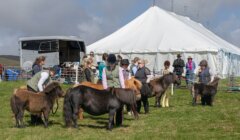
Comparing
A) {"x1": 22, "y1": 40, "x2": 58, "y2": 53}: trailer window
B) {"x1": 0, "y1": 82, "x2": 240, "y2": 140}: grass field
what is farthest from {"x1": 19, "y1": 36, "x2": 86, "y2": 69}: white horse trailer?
{"x1": 0, "y1": 82, "x2": 240, "y2": 140}: grass field

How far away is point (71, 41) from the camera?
1150 inches

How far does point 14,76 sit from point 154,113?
1807cm

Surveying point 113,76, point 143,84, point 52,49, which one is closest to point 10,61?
point 52,49

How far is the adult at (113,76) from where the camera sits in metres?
10.9

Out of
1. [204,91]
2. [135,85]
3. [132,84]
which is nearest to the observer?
[132,84]

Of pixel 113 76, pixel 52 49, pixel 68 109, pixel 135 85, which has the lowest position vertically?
Answer: pixel 68 109

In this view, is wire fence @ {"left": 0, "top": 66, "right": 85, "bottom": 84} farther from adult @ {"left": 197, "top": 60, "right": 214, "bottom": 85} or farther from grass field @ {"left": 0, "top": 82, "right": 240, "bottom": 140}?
grass field @ {"left": 0, "top": 82, "right": 240, "bottom": 140}

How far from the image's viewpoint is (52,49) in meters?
28.1

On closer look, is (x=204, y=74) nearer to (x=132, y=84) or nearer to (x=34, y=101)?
(x=132, y=84)

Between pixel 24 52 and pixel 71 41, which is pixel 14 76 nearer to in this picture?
pixel 24 52

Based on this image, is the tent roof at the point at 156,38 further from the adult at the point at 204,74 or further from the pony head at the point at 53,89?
the pony head at the point at 53,89

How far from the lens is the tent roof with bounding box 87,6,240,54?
3089 centimetres

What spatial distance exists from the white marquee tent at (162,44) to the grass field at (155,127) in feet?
52.3

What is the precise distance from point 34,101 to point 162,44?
859 inches
